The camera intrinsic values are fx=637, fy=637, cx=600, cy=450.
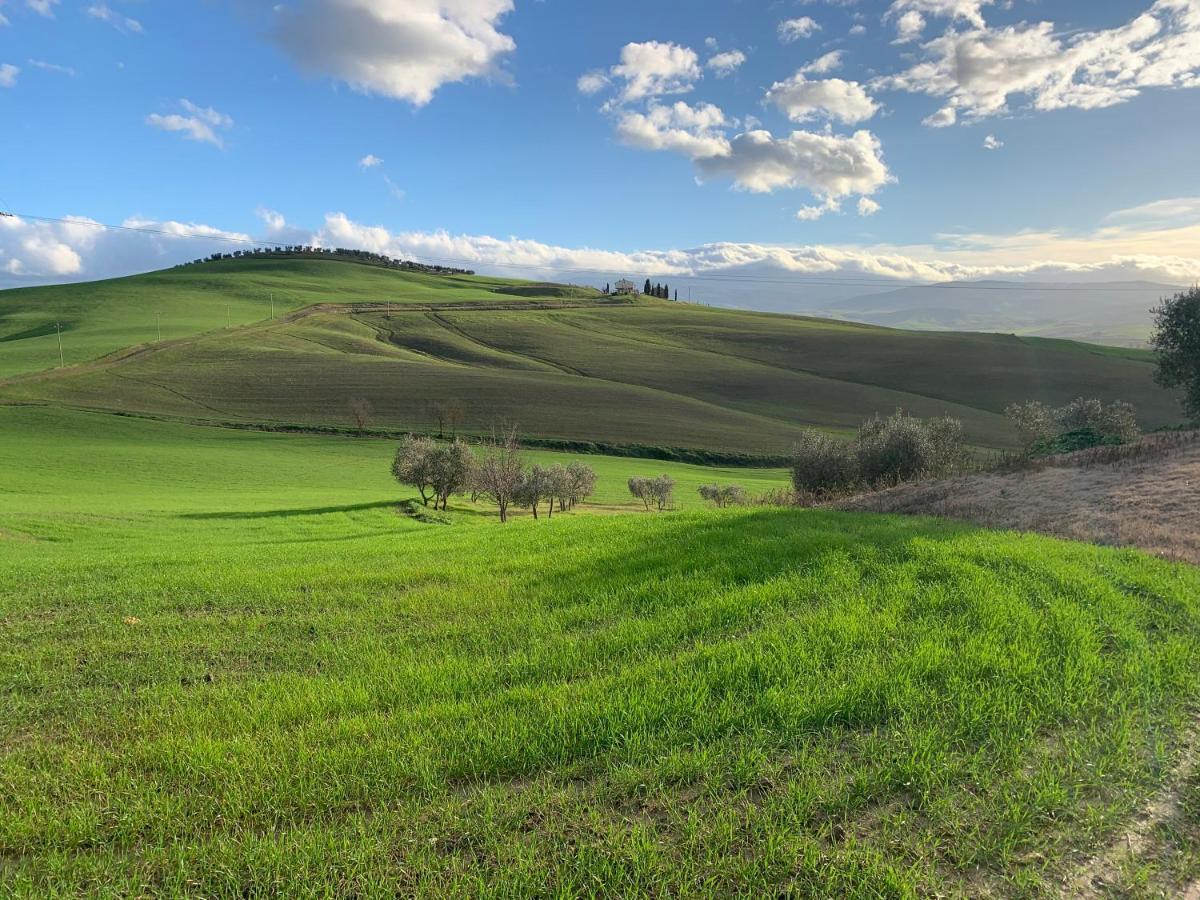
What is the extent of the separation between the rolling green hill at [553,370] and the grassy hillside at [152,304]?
3.97 feet

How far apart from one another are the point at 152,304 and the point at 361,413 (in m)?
114

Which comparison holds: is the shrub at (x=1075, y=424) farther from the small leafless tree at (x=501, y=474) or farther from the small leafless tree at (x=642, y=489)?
the small leafless tree at (x=501, y=474)

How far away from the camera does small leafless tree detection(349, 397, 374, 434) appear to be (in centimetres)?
7638

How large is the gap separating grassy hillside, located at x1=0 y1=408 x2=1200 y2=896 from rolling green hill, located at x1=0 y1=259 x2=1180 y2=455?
6512 cm

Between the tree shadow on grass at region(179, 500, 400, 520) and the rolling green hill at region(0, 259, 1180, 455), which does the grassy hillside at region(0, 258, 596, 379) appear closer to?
the rolling green hill at region(0, 259, 1180, 455)

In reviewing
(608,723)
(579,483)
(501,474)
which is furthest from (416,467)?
(608,723)

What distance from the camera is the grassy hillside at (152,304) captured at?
110m

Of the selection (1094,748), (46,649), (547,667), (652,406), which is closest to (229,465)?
(652,406)

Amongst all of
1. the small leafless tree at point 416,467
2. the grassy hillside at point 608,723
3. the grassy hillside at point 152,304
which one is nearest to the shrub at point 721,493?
the small leafless tree at point 416,467

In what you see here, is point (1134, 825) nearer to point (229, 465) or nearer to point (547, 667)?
point (547, 667)

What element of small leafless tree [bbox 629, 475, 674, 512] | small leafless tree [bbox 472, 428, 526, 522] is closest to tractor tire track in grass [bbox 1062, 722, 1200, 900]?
small leafless tree [bbox 472, 428, 526, 522]

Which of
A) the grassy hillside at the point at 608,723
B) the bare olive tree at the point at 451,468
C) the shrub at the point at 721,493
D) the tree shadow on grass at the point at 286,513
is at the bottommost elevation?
the tree shadow on grass at the point at 286,513

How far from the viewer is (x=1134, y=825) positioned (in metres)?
4.11

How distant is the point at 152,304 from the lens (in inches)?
6024
